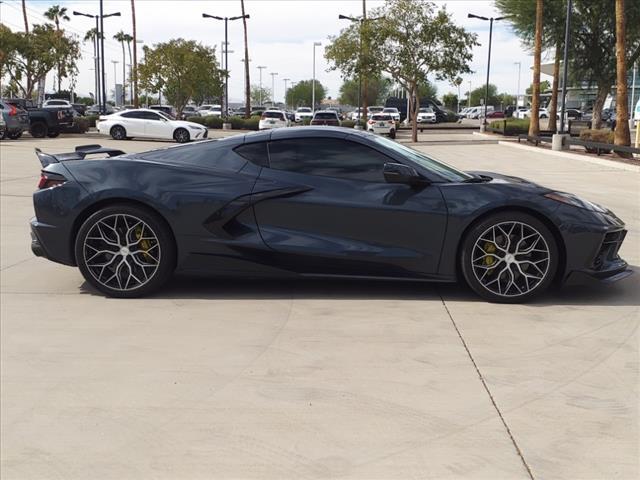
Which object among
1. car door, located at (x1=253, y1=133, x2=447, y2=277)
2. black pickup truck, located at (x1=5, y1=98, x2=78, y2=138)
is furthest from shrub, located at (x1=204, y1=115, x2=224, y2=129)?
car door, located at (x1=253, y1=133, x2=447, y2=277)

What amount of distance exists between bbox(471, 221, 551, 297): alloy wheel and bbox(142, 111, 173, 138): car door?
28.0 m

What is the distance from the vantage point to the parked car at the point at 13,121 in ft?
96.2

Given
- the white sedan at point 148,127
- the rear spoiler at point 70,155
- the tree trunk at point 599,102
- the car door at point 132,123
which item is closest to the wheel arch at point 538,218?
the rear spoiler at point 70,155

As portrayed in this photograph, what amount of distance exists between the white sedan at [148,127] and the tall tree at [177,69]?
1871 centimetres

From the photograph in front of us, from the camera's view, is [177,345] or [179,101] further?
[179,101]

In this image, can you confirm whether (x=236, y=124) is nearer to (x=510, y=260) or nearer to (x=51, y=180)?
(x=51, y=180)

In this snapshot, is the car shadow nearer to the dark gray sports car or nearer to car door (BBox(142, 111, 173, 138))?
the dark gray sports car

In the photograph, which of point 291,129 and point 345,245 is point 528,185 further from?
point 291,129

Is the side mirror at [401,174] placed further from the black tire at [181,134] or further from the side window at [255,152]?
the black tire at [181,134]

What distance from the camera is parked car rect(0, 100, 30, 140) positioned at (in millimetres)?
29328

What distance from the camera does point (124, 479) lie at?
291cm

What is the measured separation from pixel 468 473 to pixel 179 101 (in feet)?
167

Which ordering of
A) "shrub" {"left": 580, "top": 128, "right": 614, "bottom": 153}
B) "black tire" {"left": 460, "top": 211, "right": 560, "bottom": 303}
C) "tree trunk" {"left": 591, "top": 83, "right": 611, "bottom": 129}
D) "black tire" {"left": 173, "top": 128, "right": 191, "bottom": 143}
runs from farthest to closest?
"tree trunk" {"left": 591, "top": 83, "right": 611, "bottom": 129}, "black tire" {"left": 173, "top": 128, "right": 191, "bottom": 143}, "shrub" {"left": 580, "top": 128, "right": 614, "bottom": 153}, "black tire" {"left": 460, "top": 211, "right": 560, "bottom": 303}

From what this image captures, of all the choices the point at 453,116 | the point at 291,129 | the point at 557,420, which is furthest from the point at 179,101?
the point at 557,420
